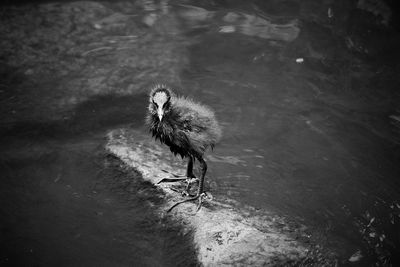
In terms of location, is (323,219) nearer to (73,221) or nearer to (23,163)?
(73,221)

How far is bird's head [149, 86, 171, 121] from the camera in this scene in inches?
163

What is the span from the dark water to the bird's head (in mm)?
908

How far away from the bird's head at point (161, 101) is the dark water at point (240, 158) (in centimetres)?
91

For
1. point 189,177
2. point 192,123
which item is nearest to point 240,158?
point 189,177

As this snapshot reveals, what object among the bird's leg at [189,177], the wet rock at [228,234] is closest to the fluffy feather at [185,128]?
the bird's leg at [189,177]

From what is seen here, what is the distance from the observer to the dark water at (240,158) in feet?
13.7

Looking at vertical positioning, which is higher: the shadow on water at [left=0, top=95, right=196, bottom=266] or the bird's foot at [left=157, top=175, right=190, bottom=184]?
the bird's foot at [left=157, top=175, right=190, bottom=184]

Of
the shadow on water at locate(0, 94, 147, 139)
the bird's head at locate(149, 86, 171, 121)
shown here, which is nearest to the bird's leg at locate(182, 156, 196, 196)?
the bird's head at locate(149, 86, 171, 121)

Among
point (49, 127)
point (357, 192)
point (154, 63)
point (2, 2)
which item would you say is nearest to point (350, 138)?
point (357, 192)

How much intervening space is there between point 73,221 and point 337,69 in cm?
532

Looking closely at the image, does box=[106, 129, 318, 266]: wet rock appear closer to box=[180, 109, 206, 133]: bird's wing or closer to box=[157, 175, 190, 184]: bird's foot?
box=[157, 175, 190, 184]: bird's foot

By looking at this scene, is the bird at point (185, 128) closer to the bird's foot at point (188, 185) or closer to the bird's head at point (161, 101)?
the bird's head at point (161, 101)

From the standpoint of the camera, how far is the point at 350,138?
19.1 ft

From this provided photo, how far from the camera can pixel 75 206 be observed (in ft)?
14.8
